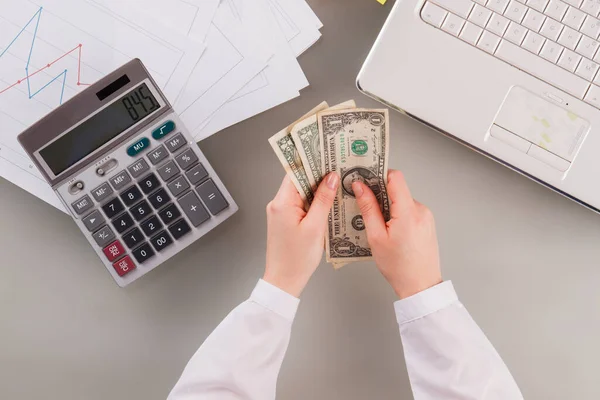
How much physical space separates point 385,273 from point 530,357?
0.20 metres

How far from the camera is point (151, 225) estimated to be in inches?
19.5

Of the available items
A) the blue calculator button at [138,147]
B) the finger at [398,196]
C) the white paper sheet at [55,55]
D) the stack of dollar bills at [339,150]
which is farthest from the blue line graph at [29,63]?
the finger at [398,196]

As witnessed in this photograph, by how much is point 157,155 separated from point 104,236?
0.10 meters

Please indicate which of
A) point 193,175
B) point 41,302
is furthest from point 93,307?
point 193,175

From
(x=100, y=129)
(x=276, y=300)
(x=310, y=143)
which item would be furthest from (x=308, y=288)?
(x=100, y=129)

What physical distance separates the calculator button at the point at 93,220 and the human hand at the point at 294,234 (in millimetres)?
171

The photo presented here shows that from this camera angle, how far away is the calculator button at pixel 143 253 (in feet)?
1.62

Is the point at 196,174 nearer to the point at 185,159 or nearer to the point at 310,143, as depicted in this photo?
the point at 185,159

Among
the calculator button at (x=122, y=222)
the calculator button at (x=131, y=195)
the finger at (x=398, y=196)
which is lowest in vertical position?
the calculator button at (x=122, y=222)

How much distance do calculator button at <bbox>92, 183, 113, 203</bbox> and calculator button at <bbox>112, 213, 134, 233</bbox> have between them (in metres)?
0.02

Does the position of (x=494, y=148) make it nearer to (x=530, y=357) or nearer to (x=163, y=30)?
(x=530, y=357)

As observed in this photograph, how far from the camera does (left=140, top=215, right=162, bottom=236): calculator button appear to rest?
0.49m

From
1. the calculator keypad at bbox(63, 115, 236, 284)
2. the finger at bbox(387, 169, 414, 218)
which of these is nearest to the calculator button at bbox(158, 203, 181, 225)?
the calculator keypad at bbox(63, 115, 236, 284)

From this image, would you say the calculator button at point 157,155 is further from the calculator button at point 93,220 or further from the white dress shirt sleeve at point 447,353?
the white dress shirt sleeve at point 447,353
